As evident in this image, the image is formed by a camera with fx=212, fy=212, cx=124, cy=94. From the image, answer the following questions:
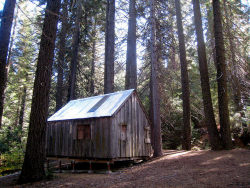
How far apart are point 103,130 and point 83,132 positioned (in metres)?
1.60

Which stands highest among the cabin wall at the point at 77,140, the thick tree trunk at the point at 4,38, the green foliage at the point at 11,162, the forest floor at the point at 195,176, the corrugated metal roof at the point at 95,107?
the thick tree trunk at the point at 4,38

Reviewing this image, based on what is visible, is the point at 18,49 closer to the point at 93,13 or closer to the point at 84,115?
the point at 93,13

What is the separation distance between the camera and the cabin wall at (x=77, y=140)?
11094mm

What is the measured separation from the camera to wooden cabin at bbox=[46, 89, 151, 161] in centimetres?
1114

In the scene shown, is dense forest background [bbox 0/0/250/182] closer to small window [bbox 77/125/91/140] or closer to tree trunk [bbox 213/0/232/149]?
tree trunk [bbox 213/0/232/149]

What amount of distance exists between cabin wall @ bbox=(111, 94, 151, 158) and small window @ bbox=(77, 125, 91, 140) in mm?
1673

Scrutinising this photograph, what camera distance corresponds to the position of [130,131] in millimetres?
12273

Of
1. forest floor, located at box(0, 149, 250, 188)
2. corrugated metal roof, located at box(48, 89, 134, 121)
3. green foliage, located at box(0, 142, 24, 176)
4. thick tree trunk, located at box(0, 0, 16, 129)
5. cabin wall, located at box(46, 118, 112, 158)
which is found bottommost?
green foliage, located at box(0, 142, 24, 176)

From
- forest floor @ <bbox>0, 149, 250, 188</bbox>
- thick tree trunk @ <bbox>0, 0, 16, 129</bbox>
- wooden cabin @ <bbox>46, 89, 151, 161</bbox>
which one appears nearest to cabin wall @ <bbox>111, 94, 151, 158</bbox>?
wooden cabin @ <bbox>46, 89, 151, 161</bbox>

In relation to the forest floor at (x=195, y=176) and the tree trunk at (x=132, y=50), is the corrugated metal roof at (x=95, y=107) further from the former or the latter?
the forest floor at (x=195, y=176)

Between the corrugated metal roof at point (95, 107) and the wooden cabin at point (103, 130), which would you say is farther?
the corrugated metal roof at point (95, 107)

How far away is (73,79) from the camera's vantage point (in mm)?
19359

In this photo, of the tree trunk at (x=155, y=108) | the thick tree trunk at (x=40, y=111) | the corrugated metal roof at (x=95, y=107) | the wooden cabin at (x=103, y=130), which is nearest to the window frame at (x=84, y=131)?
the wooden cabin at (x=103, y=130)

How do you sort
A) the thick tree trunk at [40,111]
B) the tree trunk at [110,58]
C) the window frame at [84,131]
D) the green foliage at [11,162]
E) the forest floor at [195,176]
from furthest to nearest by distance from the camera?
the tree trunk at [110,58] → the green foliage at [11,162] → the window frame at [84,131] → the thick tree trunk at [40,111] → the forest floor at [195,176]
